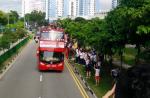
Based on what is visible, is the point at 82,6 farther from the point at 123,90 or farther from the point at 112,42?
the point at 123,90

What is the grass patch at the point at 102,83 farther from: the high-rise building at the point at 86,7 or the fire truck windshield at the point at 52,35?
the high-rise building at the point at 86,7

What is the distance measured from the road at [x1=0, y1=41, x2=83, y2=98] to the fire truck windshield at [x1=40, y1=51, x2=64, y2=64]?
1.12 meters

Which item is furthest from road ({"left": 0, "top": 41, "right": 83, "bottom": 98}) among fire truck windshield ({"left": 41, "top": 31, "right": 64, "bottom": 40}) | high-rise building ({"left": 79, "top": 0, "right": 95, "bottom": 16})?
high-rise building ({"left": 79, "top": 0, "right": 95, "bottom": 16})

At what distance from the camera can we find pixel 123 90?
7.61 ft

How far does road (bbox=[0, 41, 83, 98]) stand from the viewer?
85.5ft

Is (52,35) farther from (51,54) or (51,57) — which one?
(51,57)

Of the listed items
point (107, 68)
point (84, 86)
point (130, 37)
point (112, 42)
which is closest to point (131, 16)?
point (130, 37)

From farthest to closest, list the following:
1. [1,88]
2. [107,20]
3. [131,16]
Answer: [107,20]
[1,88]
[131,16]

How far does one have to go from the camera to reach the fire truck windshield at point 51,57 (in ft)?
127

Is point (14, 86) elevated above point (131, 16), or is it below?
below

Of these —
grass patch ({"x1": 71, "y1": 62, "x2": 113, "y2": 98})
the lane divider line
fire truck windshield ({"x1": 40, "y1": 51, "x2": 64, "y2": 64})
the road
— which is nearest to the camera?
the road

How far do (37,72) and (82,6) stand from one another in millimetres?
153974

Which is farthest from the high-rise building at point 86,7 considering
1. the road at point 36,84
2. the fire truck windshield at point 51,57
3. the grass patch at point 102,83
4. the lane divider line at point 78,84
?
the grass patch at point 102,83

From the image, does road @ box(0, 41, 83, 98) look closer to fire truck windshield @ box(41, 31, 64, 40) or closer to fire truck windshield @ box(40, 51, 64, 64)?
fire truck windshield @ box(40, 51, 64, 64)
